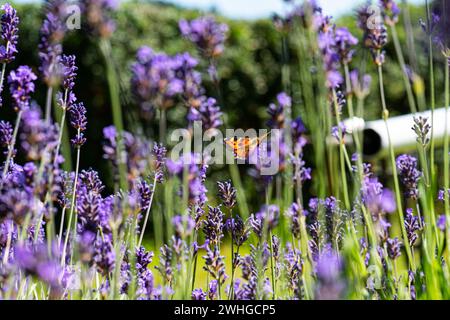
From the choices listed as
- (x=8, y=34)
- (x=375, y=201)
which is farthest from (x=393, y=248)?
(x=8, y=34)

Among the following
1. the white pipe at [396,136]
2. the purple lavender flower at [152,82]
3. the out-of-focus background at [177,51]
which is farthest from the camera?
the out-of-focus background at [177,51]

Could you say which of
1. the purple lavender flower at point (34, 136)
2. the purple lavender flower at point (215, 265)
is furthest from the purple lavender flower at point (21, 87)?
the purple lavender flower at point (215, 265)

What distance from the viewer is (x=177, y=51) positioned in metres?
7.54

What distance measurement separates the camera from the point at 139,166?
1.73 meters

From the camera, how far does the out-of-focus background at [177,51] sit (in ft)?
24.9

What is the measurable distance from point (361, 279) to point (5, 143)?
1.23 meters

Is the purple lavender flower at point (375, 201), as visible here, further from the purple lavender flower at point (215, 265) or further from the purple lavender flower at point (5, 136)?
the purple lavender flower at point (5, 136)

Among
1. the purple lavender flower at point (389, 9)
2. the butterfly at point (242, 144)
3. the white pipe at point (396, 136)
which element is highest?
the white pipe at point (396, 136)

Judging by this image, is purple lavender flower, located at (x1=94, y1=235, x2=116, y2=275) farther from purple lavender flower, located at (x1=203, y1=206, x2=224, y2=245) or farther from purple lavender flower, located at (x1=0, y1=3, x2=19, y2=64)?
purple lavender flower, located at (x1=0, y1=3, x2=19, y2=64)

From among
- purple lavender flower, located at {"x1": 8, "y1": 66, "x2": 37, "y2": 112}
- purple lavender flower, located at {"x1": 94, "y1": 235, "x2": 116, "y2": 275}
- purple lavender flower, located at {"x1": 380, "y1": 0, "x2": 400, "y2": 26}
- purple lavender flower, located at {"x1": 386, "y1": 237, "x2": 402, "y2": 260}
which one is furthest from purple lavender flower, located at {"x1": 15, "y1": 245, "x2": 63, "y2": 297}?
purple lavender flower, located at {"x1": 380, "y1": 0, "x2": 400, "y2": 26}

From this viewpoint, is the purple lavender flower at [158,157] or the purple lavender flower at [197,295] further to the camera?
the purple lavender flower at [158,157]

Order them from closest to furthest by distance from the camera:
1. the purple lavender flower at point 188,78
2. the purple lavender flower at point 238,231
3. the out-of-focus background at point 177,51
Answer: the purple lavender flower at point 188,78 → the purple lavender flower at point 238,231 → the out-of-focus background at point 177,51
